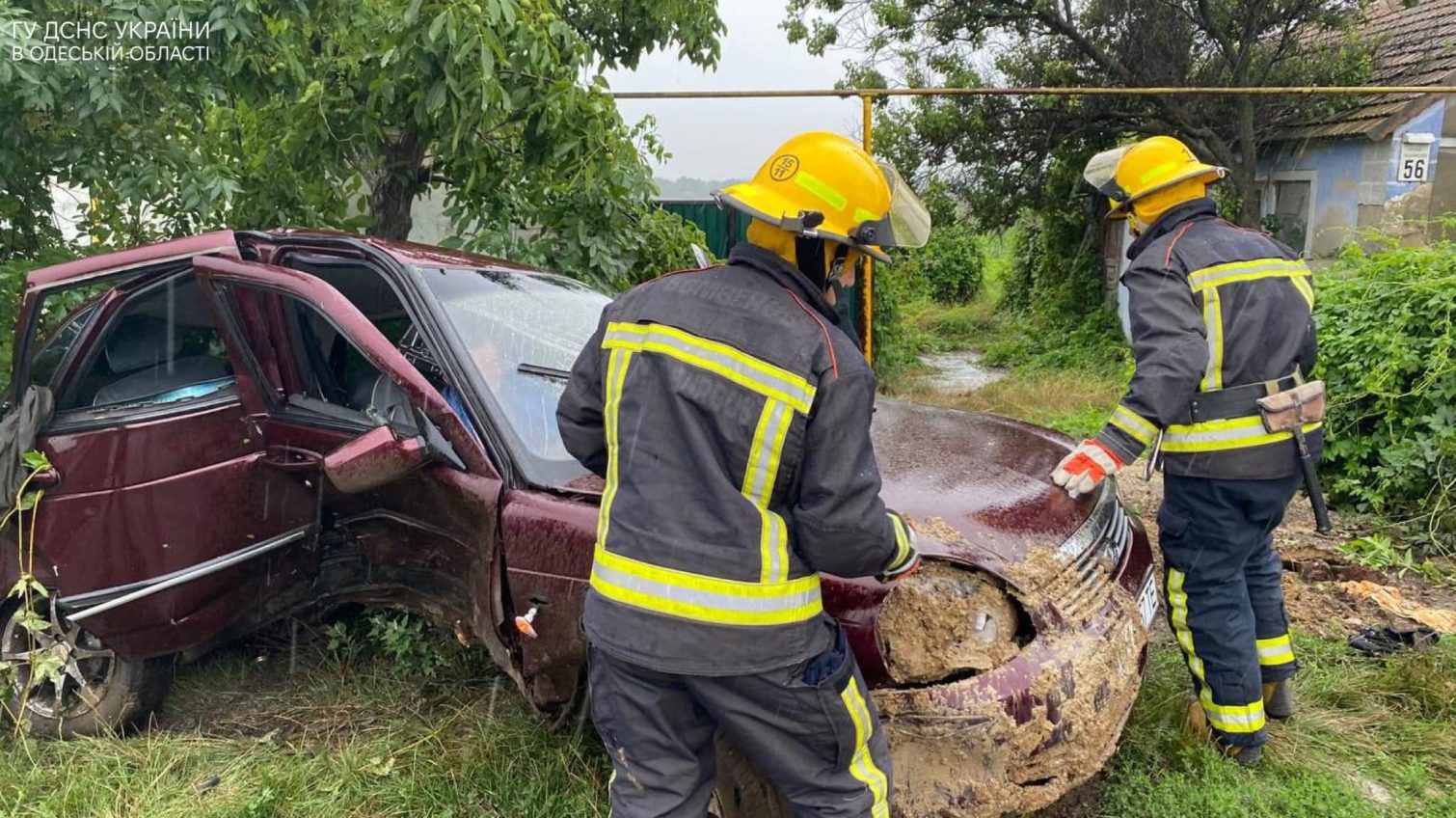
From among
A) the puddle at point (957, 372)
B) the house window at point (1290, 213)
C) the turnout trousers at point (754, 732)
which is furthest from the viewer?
the puddle at point (957, 372)

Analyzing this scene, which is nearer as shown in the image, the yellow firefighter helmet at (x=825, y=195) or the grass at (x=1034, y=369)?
the yellow firefighter helmet at (x=825, y=195)

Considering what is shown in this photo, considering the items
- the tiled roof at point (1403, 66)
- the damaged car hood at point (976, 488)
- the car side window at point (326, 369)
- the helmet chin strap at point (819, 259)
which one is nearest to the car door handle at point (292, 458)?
the car side window at point (326, 369)

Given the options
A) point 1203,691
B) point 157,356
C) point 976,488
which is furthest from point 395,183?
point 1203,691

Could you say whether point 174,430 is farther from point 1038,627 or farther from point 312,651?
point 1038,627

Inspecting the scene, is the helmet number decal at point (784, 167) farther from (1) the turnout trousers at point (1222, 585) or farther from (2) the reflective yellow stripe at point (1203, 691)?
(2) the reflective yellow stripe at point (1203, 691)

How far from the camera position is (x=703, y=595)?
180 cm

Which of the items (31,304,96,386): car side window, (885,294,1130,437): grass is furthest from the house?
(31,304,96,386): car side window

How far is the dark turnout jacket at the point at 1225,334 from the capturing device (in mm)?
2650

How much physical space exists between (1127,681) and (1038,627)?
0.33m

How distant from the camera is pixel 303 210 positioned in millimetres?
5148

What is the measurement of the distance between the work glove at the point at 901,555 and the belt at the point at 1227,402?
3.88 feet

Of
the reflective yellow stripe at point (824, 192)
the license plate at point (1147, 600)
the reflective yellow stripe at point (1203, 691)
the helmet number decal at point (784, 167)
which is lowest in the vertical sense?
the reflective yellow stripe at point (1203, 691)

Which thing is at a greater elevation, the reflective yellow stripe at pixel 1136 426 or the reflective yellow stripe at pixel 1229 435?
the reflective yellow stripe at pixel 1136 426

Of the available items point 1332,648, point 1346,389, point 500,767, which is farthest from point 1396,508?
point 500,767
